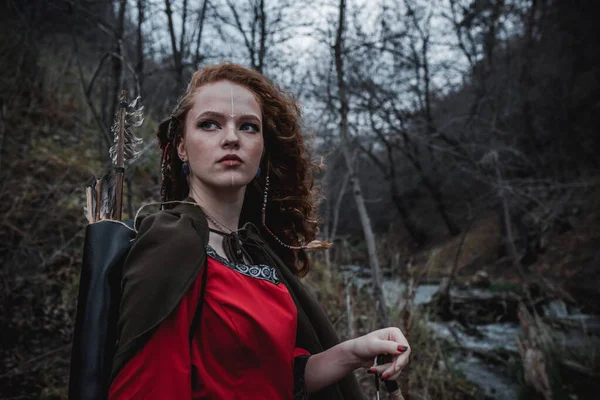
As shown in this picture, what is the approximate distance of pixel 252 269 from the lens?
4.55 feet

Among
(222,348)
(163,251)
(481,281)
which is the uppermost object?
(163,251)

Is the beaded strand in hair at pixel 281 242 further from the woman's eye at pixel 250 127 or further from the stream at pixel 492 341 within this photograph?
the stream at pixel 492 341

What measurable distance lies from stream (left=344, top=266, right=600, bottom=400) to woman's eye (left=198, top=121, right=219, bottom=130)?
3.12 m

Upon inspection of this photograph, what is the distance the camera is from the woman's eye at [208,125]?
1.44 meters

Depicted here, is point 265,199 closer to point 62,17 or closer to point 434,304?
point 434,304

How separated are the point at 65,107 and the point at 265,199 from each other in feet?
22.7

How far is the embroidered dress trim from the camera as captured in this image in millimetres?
1293

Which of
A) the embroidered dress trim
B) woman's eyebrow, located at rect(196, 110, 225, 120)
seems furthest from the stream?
woman's eyebrow, located at rect(196, 110, 225, 120)

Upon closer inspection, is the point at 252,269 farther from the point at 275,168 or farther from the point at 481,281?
the point at 481,281

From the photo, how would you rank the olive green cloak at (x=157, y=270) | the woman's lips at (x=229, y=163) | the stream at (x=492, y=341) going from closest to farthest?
the olive green cloak at (x=157, y=270) → the woman's lips at (x=229, y=163) → the stream at (x=492, y=341)

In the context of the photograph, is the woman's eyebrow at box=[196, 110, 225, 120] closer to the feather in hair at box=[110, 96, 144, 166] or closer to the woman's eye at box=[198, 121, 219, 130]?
the woman's eye at box=[198, 121, 219, 130]

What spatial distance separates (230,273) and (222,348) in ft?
0.72

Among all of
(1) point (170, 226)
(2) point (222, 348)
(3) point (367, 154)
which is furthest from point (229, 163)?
(3) point (367, 154)

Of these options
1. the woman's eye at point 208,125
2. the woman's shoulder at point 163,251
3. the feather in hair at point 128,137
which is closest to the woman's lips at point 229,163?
the woman's eye at point 208,125
